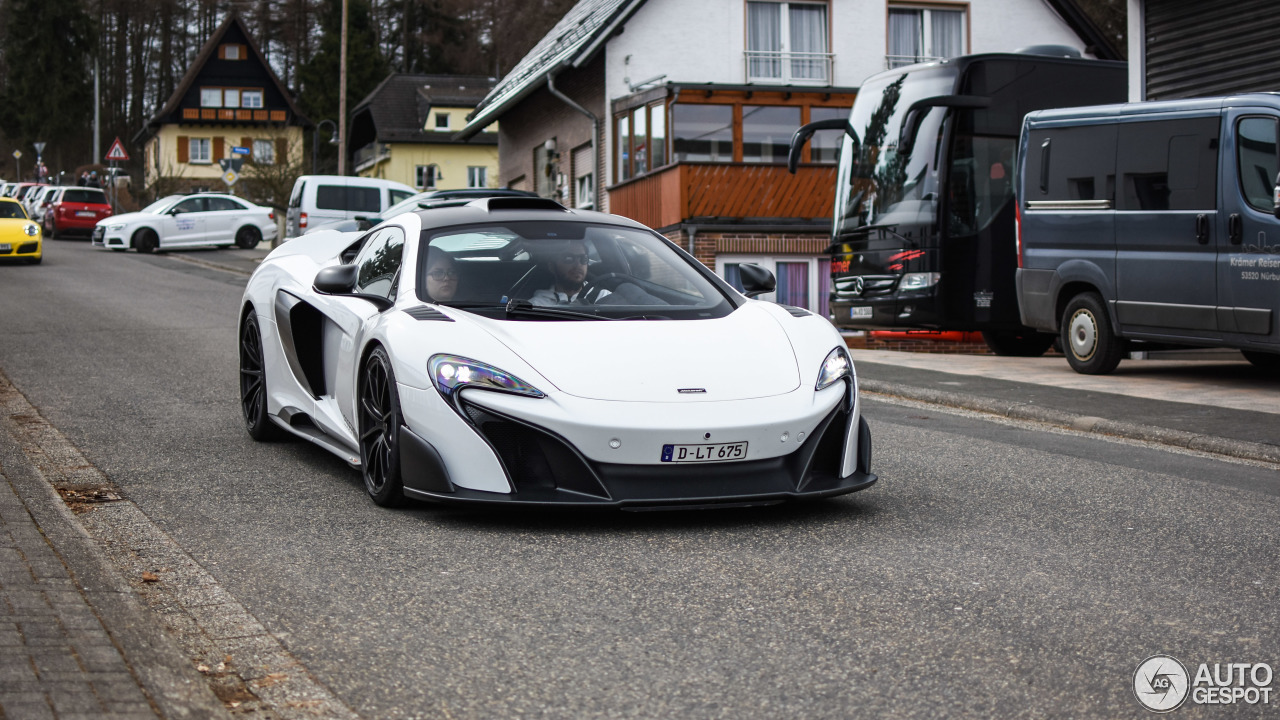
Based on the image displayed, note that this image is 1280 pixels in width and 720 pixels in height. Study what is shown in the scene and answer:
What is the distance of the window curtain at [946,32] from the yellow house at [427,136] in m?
38.1

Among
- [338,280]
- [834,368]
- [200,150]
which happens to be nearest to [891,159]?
[338,280]

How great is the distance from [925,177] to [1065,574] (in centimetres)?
1259

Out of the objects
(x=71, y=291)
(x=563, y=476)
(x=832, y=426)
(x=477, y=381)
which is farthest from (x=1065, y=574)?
(x=71, y=291)

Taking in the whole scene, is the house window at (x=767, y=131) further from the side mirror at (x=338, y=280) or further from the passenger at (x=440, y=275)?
the passenger at (x=440, y=275)

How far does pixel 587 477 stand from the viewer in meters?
5.64

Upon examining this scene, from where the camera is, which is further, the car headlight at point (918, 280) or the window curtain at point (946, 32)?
the window curtain at point (946, 32)

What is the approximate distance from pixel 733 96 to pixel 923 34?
6.54 meters

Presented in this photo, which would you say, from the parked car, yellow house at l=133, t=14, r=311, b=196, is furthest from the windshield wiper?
yellow house at l=133, t=14, r=311, b=196

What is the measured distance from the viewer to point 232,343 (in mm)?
14625

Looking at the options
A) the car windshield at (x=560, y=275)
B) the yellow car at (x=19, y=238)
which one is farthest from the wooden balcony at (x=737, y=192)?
the car windshield at (x=560, y=275)

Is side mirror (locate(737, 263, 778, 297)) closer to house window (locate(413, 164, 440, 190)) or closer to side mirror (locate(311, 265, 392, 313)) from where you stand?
side mirror (locate(311, 265, 392, 313))

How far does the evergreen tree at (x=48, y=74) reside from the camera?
91.2 meters

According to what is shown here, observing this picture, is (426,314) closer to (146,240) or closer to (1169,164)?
(1169,164)

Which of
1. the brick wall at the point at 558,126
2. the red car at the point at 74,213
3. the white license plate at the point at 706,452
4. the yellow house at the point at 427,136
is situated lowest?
the white license plate at the point at 706,452
